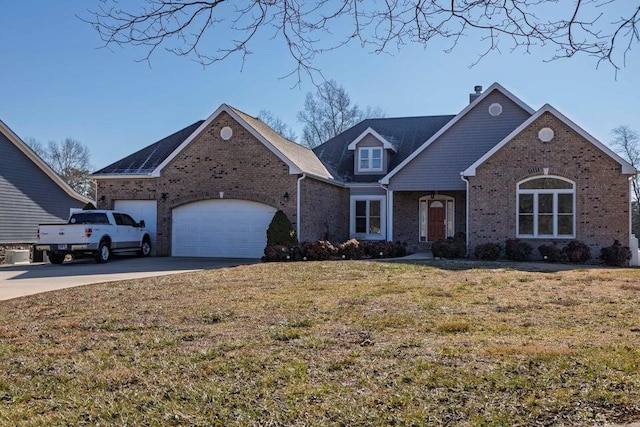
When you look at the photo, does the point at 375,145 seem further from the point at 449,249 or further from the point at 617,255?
the point at 617,255

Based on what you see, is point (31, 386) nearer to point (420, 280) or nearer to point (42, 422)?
point (42, 422)

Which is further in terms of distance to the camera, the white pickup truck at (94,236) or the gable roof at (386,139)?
the gable roof at (386,139)

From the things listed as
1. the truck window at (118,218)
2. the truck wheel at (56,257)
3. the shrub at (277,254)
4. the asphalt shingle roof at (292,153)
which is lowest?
the truck wheel at (56,257)

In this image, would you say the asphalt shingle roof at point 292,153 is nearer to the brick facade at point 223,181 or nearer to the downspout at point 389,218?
the brick facade at point 223,181

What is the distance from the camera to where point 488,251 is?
19000mm

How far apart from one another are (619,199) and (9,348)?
18226 millimetres

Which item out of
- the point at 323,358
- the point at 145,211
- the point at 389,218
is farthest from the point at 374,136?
the point at 323,358

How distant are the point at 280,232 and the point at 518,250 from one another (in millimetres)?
8005

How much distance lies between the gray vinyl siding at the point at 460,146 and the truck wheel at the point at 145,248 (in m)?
10.1

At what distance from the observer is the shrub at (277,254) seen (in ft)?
62.1

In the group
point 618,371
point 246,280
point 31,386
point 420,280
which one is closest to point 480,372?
point 618,371

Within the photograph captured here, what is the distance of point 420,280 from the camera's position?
1259 cm

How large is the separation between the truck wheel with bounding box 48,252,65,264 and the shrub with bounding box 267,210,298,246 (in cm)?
717

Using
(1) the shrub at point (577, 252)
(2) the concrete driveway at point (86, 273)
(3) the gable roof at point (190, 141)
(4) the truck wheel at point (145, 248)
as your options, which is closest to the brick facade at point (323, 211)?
(3) the gable roof at point (190, 141)
